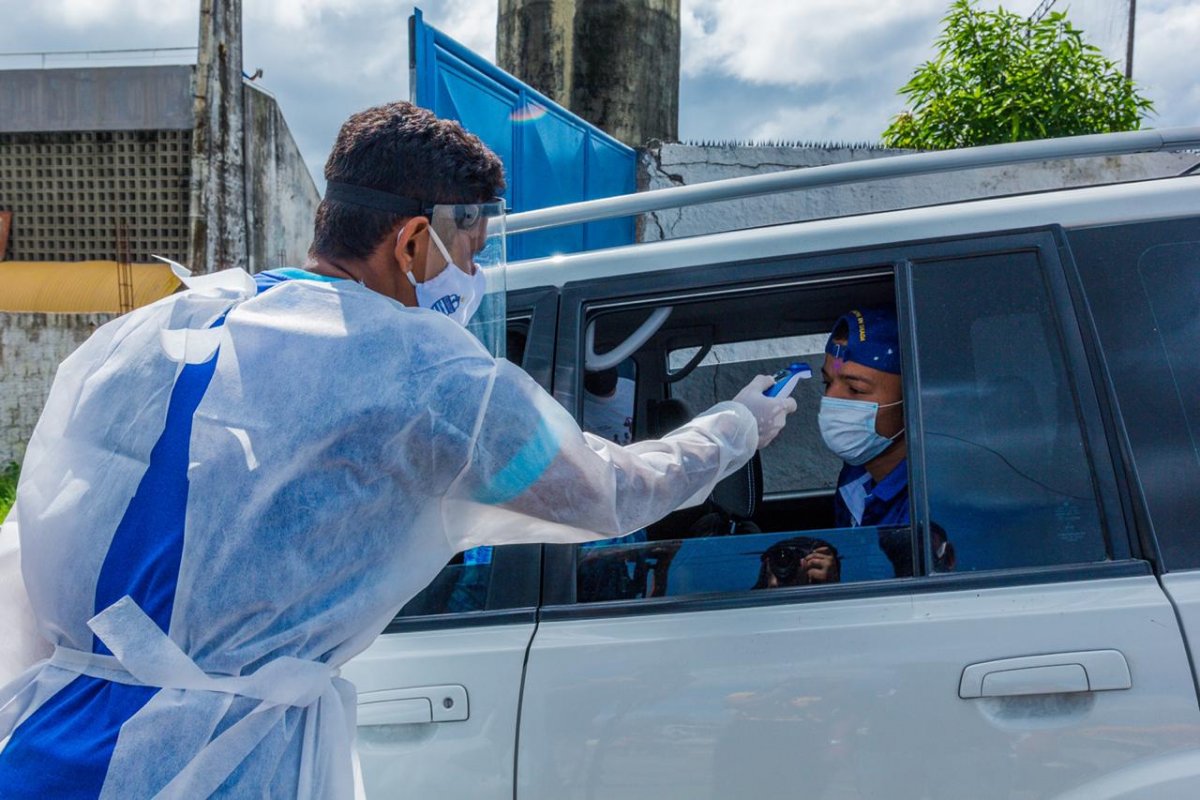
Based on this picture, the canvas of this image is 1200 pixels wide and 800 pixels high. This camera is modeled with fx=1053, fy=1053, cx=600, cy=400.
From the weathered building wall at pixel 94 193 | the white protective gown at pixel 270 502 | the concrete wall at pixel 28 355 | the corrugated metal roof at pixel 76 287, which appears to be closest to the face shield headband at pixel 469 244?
the white protective gown at pixel 270 502

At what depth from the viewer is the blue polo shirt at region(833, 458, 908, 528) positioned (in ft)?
6.80

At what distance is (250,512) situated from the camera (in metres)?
1.31

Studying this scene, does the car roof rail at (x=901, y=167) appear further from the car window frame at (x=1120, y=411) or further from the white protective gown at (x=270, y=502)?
the white protective gown at (x=270, y=502)

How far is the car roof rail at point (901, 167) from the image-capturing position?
2090 mm

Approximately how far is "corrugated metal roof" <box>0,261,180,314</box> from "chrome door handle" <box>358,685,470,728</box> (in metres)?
10.0

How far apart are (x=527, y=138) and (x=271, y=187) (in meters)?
7.21

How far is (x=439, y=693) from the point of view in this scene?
1894 mm

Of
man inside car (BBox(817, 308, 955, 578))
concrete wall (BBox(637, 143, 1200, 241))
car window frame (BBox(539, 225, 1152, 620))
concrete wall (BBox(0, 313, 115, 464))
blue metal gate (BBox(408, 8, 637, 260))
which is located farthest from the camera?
concrete wall (BBox(0, 313, 115, 464))

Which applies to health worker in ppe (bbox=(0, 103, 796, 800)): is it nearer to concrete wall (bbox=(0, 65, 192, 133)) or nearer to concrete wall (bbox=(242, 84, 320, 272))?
concrete wall (bbox=(242, 84, 320, 272))

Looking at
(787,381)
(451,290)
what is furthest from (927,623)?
(451,290)

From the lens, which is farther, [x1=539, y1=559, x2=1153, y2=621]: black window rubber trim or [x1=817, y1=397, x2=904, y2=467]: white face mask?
[x1=817, y1=397, x2=904, y2=467]: white face mask

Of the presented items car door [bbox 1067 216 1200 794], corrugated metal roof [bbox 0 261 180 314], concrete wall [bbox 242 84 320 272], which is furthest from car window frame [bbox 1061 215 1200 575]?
concrete wall [bbox 242 84 320 272]

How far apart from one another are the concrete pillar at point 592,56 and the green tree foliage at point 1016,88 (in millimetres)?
2551

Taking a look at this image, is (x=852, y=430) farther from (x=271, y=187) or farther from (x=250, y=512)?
(x=271, y=187)
